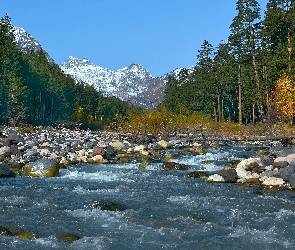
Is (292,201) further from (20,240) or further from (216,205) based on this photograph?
(20,240)

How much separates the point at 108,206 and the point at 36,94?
60553 millimetres

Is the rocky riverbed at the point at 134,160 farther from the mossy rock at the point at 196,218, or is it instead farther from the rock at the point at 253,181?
the mossy rock at the point at 196,218

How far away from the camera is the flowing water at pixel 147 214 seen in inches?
286

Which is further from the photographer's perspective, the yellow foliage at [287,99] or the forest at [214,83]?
the forest at [214,83]

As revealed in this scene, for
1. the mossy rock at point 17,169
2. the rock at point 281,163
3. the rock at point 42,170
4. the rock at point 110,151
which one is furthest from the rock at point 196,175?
the rock at point 110,151

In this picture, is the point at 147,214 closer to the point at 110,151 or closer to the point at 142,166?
the point at 142,166

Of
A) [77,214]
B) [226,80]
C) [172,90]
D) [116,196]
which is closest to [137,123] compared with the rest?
[116,196]

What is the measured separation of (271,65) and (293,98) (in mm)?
10421

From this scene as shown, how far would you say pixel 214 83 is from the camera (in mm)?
66188

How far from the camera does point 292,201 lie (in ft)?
34.1

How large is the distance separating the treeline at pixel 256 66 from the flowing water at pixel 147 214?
81.4 ft

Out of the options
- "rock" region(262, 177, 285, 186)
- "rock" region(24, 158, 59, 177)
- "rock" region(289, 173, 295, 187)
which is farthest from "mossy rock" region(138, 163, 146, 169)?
"rock" region(289, 173, 295, 187)

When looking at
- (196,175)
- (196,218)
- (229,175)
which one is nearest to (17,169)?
(196,175)

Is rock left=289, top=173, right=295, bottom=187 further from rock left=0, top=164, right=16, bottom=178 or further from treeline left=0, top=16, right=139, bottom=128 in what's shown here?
treeline left=0, top=16, right=139, bottom=128
